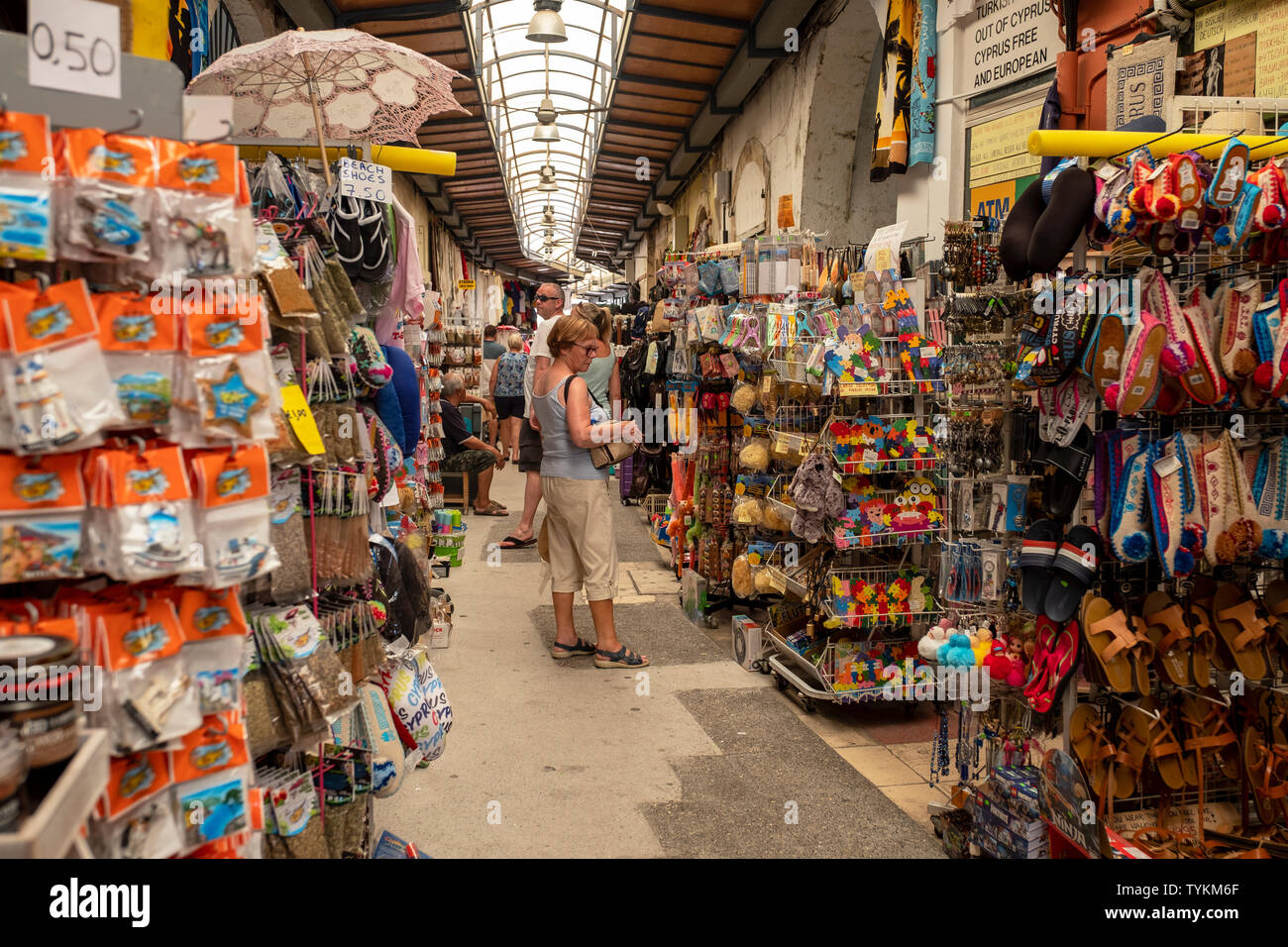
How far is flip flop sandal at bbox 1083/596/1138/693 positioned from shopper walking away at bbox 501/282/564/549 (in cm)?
419

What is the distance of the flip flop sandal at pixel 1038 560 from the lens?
8.86ft

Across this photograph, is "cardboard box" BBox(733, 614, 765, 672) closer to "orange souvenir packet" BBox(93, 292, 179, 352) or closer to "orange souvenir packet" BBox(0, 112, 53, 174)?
"orange souvenir packet" BBox(93, 292, 179, 352)

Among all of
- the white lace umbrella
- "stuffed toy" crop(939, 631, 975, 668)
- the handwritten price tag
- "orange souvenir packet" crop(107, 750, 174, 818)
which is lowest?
"stuffed toy" crop(939, 631, 975, 668)

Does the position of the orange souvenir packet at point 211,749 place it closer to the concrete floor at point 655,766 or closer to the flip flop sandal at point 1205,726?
the concrete floor at point 655,766

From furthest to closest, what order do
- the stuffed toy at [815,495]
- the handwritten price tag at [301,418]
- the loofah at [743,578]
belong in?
1. the loofah at [743,578]
2. the stuffed toy at [815,495]
3. the handwritten price tag at [301,418]

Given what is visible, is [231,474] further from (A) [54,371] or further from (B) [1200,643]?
(B) [1200,643]

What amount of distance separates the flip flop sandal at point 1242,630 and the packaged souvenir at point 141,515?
252 cm

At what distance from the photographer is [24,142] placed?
137cm

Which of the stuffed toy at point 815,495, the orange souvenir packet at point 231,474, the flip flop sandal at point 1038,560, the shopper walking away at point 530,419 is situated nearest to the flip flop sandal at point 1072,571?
the flip flop sandal at point 1038,560

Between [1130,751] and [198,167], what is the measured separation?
2.66 meters

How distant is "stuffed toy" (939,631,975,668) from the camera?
2828 millimetres

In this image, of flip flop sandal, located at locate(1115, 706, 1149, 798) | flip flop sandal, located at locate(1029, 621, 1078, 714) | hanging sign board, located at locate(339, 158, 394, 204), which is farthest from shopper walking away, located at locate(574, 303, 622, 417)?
flip flop sandal, located at locate(1115, 706, 1149, 798)

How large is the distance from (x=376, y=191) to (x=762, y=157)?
822cm
